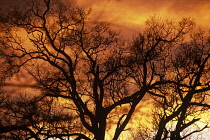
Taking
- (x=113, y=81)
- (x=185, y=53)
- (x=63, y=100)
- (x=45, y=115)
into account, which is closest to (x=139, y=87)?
(x=113, y=81)

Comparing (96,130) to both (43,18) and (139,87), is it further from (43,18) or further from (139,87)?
(43,18)

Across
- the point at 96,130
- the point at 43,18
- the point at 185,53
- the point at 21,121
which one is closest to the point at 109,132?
the point at 96,130

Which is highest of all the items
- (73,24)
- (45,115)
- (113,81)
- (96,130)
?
(73,24)

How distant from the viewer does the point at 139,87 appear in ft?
61.4

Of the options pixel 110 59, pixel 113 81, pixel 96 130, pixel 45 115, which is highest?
pixel 110 59

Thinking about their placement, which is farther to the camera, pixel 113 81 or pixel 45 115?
pixel 45 115

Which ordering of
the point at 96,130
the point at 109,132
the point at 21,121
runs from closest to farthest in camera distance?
the point at 96,130 < the point at 21,121 < the point at 109,132

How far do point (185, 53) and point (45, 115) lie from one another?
391 inches

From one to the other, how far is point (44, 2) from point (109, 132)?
34.7 feet

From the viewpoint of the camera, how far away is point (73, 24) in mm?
18688

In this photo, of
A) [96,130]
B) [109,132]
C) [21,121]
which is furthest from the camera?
[109,132]

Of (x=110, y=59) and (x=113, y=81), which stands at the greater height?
(x=110, y=59)

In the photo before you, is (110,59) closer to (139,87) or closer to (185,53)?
(139,87)

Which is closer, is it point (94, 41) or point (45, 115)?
point (94, 41)
